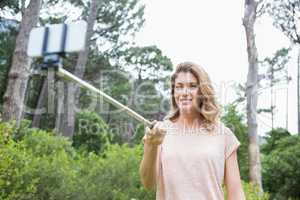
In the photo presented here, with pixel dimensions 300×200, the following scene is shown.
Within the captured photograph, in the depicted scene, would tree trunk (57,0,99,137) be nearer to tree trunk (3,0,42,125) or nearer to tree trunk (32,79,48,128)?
tree trunk (32,79,48,128)

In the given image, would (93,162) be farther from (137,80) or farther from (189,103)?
(137,80)

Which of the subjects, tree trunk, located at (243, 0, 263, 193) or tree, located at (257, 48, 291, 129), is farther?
tree, located at (257, 48, 291, 129)

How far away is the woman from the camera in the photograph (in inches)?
59.9

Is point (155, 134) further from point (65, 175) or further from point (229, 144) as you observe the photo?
point (65, 175)

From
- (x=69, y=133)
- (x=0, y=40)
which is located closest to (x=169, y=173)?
(x=69, y=133)

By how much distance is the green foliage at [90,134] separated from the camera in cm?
1050

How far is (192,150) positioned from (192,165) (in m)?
0.05

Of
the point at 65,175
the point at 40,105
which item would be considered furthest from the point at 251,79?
the point at 40,105

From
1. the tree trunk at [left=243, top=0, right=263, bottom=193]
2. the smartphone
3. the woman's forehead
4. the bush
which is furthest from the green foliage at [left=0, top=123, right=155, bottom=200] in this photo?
the tree trunk at [left=243, top=0, right=263, bottom=193]

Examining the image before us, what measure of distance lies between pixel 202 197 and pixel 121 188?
3389 mm

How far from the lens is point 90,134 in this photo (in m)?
11.0

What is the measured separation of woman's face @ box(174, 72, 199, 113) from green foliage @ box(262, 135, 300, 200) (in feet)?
35.2

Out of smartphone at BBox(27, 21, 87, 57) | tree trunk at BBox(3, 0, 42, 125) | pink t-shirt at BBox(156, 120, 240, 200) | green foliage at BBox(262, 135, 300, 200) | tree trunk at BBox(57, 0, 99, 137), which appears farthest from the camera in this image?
green foliage at BBox(262, 135, 300, 200)

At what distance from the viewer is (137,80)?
1944cm
